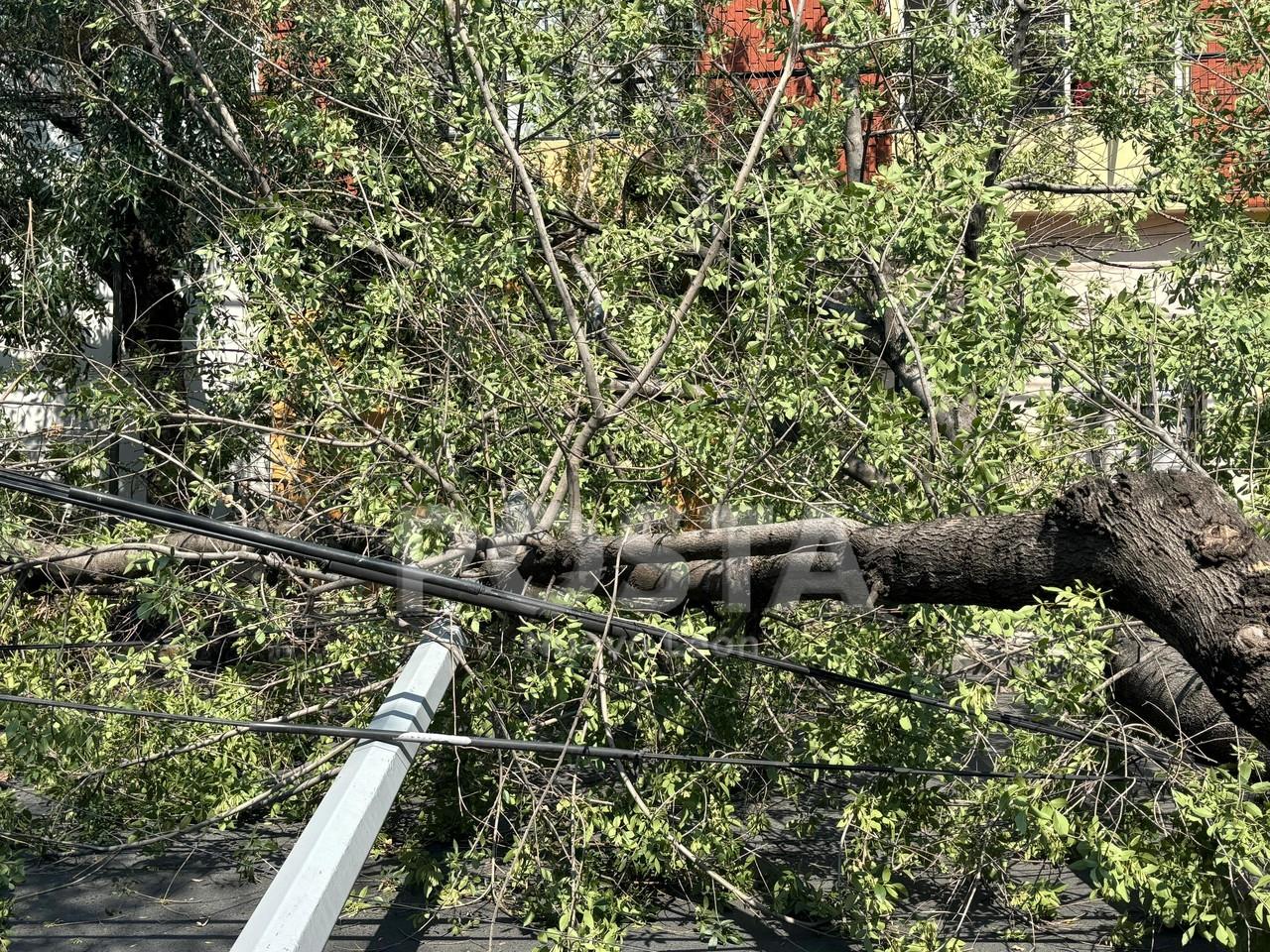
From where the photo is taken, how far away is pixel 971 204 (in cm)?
507

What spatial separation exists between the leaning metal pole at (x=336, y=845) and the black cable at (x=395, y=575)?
1.32 ft

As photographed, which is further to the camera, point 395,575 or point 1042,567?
point 1042,567

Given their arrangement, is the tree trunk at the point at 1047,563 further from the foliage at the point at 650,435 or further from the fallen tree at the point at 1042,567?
the foliage at the point at 650,435

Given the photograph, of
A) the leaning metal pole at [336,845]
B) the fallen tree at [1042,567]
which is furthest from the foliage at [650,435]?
the leaning metal pole at [336,845]

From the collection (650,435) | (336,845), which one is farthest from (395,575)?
(650,435)

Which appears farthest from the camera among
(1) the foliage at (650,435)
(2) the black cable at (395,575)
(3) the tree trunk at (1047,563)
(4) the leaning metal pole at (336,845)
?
(1) the foliage at (650,435)

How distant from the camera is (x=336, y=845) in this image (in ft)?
10.4

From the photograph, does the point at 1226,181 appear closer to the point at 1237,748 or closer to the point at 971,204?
the point at 971,204

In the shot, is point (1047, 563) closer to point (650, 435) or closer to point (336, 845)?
point (650, 435)

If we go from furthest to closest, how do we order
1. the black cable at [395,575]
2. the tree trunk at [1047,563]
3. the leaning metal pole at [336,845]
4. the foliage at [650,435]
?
the foliage at [650,435]
the tree trunk at [1047,563]
the black cable at [395,575]
the leaning metal pole at [336,845]

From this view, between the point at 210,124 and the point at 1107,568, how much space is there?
623cm

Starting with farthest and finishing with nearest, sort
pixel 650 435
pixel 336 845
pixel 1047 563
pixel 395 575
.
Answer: pixel 650 435 → pixel 1047 563 → pixel 395 575 → pixel 336 845

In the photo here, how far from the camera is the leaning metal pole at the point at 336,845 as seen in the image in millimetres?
2869

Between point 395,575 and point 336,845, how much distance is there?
0.89 m
